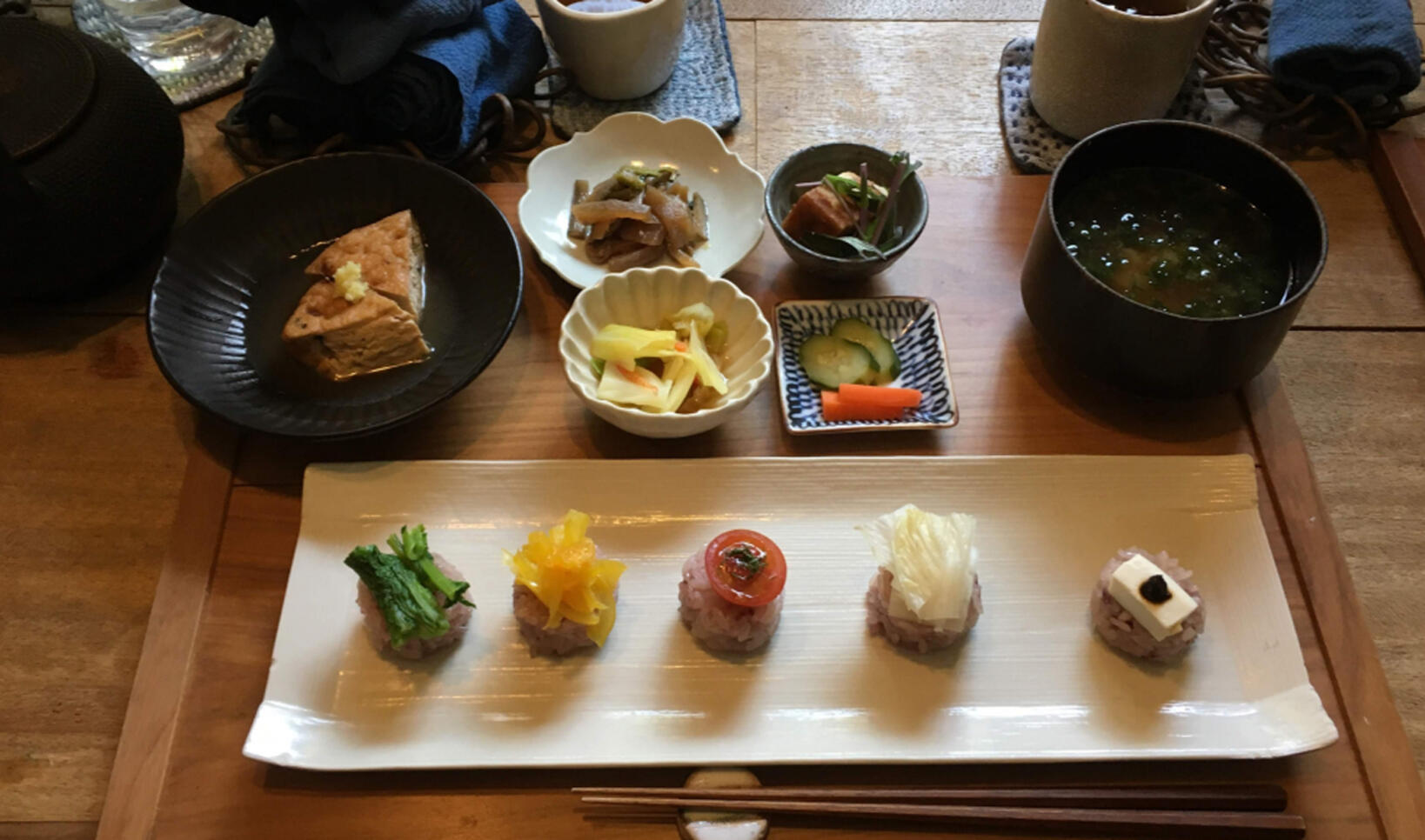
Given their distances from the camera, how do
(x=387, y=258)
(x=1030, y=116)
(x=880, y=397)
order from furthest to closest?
(x=1030, y=116), (x=387, y=258), (x=880, y=397)

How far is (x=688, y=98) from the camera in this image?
A: 6.86 ft

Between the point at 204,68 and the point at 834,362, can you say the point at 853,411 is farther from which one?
the point at 204,68

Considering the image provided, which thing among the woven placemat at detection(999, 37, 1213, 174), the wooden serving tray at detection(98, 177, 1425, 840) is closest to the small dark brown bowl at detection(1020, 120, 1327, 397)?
the wooden serving tray at detection(98, 177, 1425, 840)

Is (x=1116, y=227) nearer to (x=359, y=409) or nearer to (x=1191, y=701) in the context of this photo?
(x=1191, y=701)

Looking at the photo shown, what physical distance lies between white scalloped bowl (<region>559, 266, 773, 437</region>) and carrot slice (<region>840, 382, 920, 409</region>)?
14 cm

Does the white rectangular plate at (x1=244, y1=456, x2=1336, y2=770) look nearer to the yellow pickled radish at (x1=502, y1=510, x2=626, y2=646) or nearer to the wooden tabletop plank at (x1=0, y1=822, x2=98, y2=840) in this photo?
the yellow pickled radish at (x1=502, y1=510, x2=626, y2=646)

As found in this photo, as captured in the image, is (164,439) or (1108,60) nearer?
(164,439)

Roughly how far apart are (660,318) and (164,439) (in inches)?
33.8

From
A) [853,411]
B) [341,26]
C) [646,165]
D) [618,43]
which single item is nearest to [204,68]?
[341,26]

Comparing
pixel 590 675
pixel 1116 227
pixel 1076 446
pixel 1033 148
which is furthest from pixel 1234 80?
pixel 590 675

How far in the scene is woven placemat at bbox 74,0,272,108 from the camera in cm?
207

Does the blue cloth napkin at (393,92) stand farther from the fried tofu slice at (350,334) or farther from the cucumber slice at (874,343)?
the cucumber slice at (874,343)

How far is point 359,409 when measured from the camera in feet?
4.93

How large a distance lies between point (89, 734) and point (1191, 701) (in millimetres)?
1529
